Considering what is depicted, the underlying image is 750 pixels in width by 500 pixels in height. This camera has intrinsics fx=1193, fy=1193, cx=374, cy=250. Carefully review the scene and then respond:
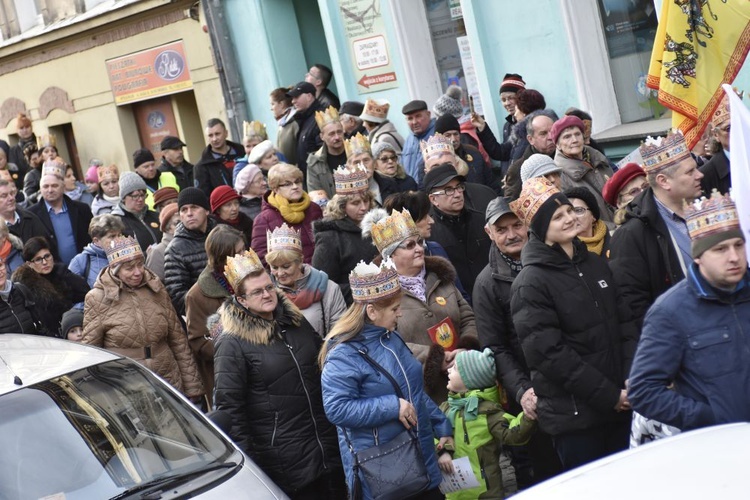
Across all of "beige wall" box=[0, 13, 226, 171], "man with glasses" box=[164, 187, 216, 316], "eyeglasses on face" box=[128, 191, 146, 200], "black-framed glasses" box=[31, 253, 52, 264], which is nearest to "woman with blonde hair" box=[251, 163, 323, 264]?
"man with glasses" box=[164, 187, 216, 316]

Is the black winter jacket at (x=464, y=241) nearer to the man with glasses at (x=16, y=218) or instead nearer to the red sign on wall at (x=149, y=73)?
the man with glasses at (x=16, y=218)

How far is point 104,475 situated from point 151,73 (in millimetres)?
14841

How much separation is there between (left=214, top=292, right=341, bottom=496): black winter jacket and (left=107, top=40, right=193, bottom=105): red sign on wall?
12.7 m

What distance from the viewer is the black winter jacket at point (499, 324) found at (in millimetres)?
6648

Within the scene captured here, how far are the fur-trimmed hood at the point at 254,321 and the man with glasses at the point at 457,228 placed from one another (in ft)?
6.26

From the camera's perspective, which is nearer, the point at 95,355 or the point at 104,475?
the point at 104,475

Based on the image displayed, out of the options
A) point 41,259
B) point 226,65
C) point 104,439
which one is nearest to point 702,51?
point 104,439

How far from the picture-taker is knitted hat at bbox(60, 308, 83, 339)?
8.73m

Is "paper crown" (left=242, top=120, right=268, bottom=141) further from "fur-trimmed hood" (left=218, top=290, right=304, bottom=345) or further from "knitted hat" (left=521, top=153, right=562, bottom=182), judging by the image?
→ "fur-trimmed hood" (left=218, top=290, right=304, bottom=345)

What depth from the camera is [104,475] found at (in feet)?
18.1

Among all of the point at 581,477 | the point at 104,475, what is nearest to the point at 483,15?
the point at 104,475

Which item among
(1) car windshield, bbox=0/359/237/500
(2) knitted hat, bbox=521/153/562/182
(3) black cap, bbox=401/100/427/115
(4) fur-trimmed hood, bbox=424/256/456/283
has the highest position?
(3) black cap, bbox=401/100/427/115

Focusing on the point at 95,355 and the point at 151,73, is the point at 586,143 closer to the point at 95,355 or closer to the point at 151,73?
the point at 95,355

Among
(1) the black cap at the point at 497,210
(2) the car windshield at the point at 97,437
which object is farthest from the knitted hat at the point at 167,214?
(2) the car windshield at the point at 97,437
